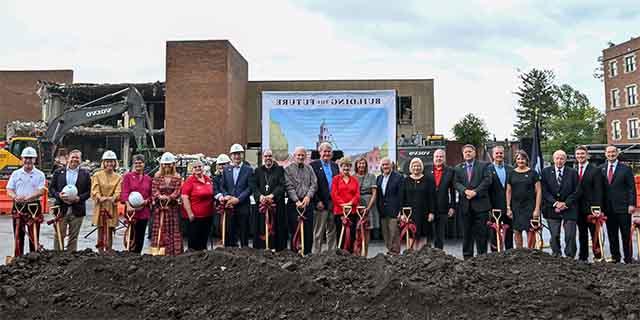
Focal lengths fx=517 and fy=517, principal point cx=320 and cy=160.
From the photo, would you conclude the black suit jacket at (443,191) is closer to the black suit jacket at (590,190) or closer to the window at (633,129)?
the black suit jacket at (590,190)

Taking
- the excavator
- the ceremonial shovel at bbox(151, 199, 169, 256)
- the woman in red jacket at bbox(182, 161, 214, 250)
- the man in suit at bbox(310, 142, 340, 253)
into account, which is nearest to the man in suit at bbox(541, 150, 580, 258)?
the man in suit at bbox(310, 142, 340, 253)

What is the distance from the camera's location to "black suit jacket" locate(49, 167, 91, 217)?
6.69m

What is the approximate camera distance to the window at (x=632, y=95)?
41.4 meters

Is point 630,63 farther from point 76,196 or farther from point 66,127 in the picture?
point 76,196

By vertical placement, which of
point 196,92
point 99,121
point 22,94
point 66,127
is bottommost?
point 66,127

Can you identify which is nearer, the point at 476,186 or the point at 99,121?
the point at 476,186

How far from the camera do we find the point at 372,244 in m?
8.97

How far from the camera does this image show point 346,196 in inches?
264

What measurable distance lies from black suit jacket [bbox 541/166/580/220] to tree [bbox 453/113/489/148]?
2275 cm

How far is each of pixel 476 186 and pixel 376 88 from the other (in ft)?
96.2

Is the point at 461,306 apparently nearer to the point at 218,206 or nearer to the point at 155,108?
the point at 218,206

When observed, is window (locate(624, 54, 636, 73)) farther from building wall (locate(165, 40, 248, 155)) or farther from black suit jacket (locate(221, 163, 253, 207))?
black suit jacket (locate(221, 163, 253, 207))

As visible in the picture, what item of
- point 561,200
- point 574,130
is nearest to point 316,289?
point 561,200

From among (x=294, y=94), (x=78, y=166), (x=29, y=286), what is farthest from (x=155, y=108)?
(x=29, y=286)
